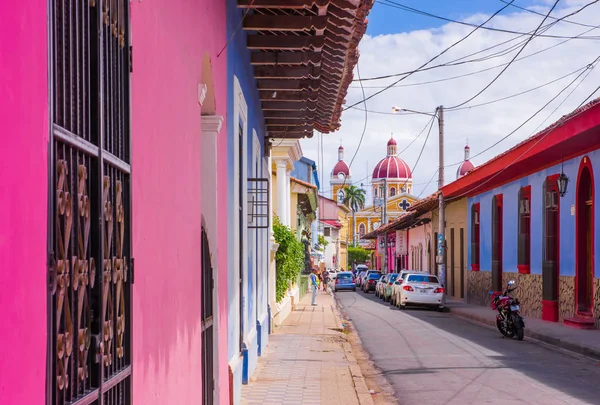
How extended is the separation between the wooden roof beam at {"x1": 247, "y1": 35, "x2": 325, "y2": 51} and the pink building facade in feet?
10.7

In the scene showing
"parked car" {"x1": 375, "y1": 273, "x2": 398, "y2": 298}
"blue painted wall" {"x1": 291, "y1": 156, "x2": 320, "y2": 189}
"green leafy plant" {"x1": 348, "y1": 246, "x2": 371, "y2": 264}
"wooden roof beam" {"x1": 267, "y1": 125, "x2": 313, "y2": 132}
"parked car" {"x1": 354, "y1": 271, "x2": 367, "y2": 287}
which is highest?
Answer: "blue painted wall" {"x1": 291, "y1": 156, "x2": 320, "y2": 189}

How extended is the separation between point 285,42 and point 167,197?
528 cm

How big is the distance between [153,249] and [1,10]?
7.45ft

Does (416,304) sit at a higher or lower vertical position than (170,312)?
lower

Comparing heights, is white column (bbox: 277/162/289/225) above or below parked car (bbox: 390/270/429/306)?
above

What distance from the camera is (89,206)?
3.14m

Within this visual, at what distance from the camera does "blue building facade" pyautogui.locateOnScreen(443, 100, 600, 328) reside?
19.3 meters

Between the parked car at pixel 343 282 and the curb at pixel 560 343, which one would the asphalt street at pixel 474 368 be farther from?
the parked car at pixel 343 282

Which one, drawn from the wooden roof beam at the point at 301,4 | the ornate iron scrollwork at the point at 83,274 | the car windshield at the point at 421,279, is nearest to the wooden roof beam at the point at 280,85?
the wooden roof beam at the point at 301,4

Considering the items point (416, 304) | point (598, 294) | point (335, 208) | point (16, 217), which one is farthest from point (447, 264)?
point (335, 208)

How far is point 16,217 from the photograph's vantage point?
89.4 inches

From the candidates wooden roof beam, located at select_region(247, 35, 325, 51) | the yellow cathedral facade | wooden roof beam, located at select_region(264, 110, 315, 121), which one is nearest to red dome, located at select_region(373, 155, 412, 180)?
the yellow cathedral facade

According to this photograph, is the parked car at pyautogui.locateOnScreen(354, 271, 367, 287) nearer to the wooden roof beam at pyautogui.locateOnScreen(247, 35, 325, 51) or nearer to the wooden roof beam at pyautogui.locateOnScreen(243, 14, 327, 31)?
the wooden roof beam at pyautogui.locateOnScreen(247, 35, 325, 51)

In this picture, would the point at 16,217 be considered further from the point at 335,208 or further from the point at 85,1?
the point at 335,208
